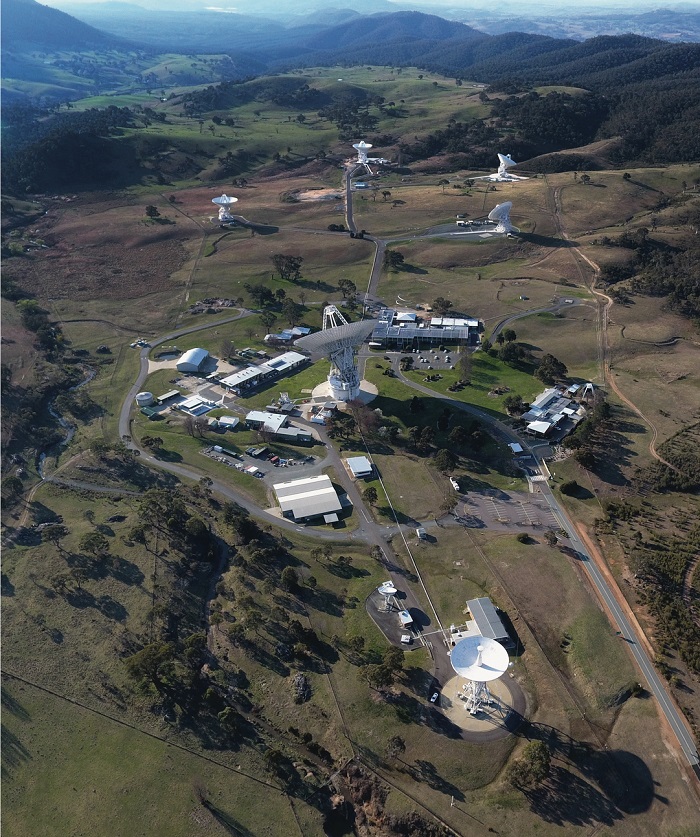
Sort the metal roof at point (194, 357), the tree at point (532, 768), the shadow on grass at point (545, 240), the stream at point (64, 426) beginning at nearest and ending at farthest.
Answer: the tree at point (532, 768) → the stream at point (64, 426) → the metal roof at point (194, 357) → the shadow on grass at point (545, 240)

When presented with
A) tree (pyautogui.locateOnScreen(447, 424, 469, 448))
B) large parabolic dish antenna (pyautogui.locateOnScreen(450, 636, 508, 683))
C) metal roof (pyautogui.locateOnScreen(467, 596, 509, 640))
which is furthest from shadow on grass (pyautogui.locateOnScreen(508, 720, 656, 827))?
tree (pyautogui.locateOnScreen(447, 424, 469, 448))

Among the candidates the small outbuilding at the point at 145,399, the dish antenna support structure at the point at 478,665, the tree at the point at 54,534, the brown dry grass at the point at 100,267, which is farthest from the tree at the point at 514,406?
the brown dry grass at the point at 100,267

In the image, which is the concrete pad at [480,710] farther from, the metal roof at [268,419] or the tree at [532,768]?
the metal roof at [268,419]

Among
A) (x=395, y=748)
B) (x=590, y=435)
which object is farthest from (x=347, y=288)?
(x=395, y=748)

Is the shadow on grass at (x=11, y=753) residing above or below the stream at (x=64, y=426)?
below

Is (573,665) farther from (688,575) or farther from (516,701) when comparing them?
(688,575)

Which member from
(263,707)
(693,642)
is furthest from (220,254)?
(693,642)

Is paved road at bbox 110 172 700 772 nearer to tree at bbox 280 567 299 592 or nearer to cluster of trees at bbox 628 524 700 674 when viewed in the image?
cluster of trees at bbox 628 524 700 674

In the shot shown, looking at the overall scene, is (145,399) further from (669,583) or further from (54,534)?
(669,583)
